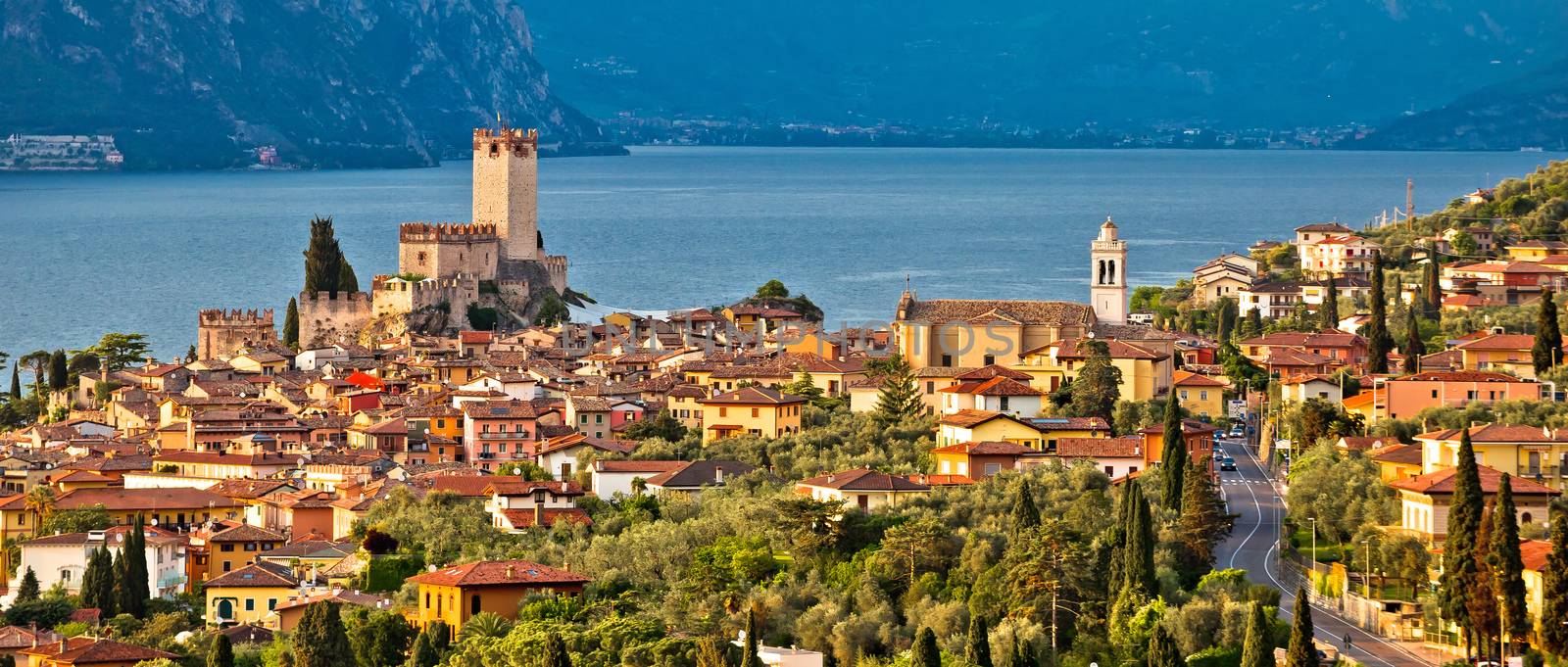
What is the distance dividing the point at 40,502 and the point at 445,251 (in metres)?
31.9

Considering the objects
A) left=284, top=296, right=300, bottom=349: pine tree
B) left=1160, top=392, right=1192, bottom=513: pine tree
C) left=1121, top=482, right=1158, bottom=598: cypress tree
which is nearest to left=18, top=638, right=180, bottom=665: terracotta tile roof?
left=1121, top=482, right=1158, bottom=598: cypress tree

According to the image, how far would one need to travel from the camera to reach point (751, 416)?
49.7 metres

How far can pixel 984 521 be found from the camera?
39.3m

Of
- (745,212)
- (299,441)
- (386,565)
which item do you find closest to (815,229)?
(745,212)

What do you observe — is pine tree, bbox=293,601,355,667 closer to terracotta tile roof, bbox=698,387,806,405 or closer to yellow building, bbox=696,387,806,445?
yellow building, bbox=696,387,806,445

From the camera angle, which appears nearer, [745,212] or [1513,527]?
[1513,527]

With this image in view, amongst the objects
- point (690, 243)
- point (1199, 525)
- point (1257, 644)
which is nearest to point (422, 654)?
point (1199, 525)

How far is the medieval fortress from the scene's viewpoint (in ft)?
251

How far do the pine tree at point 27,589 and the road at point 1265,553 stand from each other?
680 inches

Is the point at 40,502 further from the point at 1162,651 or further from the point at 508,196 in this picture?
the point at 508,196

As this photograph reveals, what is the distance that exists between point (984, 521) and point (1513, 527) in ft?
29.5

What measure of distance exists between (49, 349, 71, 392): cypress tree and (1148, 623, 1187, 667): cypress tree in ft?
141

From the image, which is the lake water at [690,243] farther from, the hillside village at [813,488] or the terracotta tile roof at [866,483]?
the terracotta tile roof at [866,483]

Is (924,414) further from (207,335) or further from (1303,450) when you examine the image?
(207,335)
